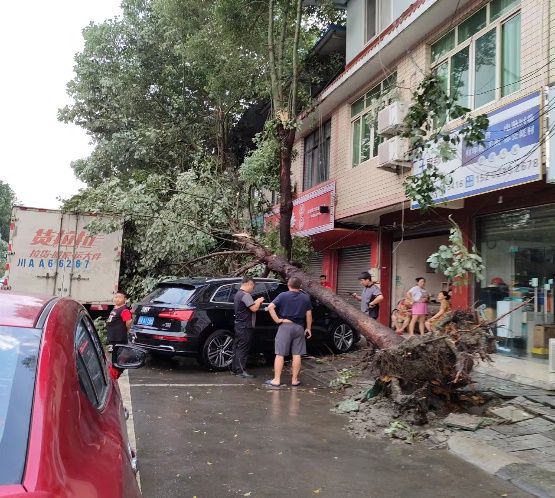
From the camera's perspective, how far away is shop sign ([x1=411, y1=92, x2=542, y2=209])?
7672 millimetres

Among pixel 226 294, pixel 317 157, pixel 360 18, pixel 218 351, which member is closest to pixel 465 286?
pixel 226 294

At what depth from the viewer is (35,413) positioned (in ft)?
5.63

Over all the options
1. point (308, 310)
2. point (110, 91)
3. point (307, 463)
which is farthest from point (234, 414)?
point (110, 91)

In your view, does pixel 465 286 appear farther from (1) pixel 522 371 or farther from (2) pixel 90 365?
(2) pixel 90 365

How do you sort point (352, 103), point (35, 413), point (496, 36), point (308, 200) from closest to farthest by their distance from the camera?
1. point (35, 413)
2. point (496, 36)
3. point (352, 103)
4. point (308, 200)

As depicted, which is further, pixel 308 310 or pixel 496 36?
pixel 496 36

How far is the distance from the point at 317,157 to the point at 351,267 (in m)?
3.74

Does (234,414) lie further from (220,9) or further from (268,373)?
(220,9)

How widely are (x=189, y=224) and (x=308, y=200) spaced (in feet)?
17.4

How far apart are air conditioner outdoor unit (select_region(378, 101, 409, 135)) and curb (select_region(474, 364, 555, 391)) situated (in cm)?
482

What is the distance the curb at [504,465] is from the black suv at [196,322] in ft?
15.2

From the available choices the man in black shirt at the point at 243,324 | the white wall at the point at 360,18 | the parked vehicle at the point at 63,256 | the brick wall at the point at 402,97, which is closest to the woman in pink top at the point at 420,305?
the brick wall at the point at 402,97

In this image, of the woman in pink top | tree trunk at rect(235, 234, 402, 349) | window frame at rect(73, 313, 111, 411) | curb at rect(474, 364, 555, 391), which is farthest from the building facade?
window frame at rect(73, 313, 111, 411)

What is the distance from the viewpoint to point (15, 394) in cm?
178
